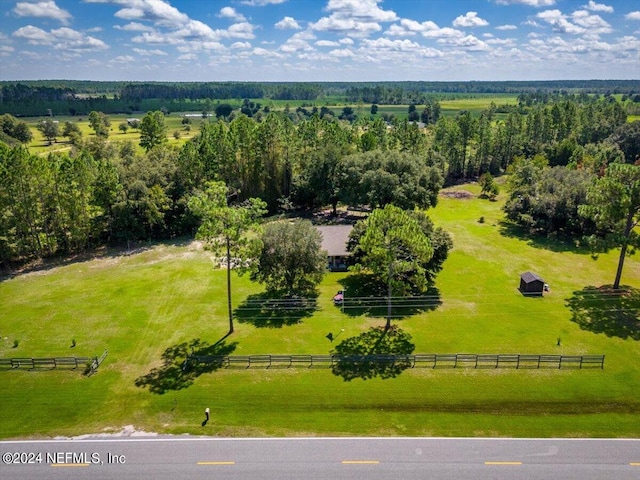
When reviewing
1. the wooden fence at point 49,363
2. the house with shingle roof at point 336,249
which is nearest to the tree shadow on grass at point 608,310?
the house with shingle roof at point 336,249

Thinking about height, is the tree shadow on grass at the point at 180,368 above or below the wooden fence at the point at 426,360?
below

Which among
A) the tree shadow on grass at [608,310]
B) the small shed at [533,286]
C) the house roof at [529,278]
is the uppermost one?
the house roof at [529,278]

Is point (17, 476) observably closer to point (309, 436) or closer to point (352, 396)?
point (309, 436)

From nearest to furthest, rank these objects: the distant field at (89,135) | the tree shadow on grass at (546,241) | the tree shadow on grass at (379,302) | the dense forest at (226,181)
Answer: the tree shadow on grass at (379,302) → the dense forest at (226,181) → the tree shadow on grass at (546,241) → the distant field at (89,135)

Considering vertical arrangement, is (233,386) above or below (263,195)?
below

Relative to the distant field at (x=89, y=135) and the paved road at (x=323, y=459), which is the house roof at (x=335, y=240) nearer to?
the paved road at (x=323, y=459)

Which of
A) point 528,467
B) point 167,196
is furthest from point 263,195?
point 528,467
